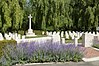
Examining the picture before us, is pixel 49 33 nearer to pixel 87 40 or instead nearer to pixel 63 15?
pixel 63 15

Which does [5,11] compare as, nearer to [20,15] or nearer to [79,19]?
[20,15]

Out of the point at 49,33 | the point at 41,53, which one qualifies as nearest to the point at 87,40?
the point at 41,53

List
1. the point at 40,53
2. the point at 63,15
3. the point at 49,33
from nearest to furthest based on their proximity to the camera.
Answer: the point at 40,53 → the point at 49,33 → the point at 63,15

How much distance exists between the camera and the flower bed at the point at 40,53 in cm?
855

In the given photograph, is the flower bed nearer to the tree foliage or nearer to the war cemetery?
the war cemetery

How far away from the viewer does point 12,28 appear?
24641 mm

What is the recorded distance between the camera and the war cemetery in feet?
28.9

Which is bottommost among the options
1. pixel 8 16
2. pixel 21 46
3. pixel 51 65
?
pixel 51 65

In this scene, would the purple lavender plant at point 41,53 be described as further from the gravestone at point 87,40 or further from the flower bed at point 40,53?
the gravestone at point 87,40

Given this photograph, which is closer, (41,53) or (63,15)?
(41,53)

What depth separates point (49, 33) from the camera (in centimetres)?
2334

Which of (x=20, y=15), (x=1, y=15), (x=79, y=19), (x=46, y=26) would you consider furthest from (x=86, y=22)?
(x=1, y=15)

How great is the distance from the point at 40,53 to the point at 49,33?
14.6m

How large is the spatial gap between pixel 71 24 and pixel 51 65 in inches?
863
